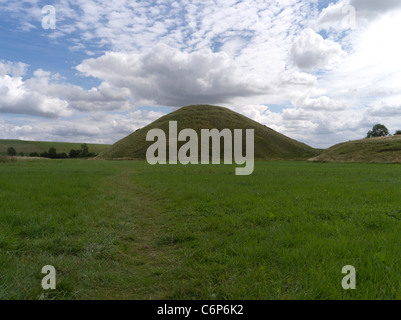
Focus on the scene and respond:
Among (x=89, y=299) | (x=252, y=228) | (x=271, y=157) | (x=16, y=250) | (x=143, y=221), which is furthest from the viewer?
(x=271, y=157)

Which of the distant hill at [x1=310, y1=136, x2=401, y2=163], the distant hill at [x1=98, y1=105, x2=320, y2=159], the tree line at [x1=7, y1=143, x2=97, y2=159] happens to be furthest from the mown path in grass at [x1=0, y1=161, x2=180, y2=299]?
the tree line at [x1=7, y1=143, x2=97, y2=159]

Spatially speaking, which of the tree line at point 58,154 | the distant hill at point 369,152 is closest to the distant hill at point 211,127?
the tree line at point 58,154

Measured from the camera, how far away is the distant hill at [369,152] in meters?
60.4

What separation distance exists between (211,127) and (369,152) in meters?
80.3

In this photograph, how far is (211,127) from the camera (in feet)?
439

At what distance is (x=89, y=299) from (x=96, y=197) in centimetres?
961

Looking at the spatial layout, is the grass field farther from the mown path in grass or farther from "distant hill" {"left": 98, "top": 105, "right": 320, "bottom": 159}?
"distant hill" {"left": 98, "top": 105, "right": 320, "bottom": 159}

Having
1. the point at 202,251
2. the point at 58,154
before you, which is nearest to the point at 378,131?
the point at 202,251

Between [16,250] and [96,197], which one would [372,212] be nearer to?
[16,250]

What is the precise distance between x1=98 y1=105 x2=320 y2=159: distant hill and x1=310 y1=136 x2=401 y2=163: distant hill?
37171 mm

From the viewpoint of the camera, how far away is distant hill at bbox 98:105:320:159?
115m

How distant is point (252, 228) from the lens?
282 inches

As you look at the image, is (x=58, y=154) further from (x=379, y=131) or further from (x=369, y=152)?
(x=379, y=131)
